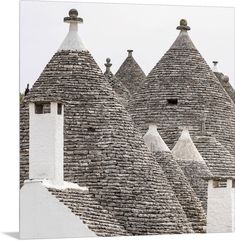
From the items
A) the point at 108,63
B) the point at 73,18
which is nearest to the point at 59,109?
the point at 73,18

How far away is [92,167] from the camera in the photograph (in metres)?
28.5

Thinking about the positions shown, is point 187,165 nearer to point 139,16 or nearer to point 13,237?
point 139,16

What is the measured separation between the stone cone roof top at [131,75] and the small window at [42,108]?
10.5m

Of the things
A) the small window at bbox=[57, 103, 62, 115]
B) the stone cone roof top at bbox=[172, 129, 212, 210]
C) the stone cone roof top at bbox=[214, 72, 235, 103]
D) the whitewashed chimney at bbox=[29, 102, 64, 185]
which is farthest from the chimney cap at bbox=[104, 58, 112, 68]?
the whitewashed chimney at bbox=[29, 102, 64, 185]

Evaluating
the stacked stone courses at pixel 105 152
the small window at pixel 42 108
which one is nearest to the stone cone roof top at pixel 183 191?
the stacked stone courses at pixel 105 152

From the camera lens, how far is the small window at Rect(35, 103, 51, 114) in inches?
1085

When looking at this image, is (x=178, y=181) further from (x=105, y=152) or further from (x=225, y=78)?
(x=225, y=78)

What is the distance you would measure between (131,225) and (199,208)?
104 inches

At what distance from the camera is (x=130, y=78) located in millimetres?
38469

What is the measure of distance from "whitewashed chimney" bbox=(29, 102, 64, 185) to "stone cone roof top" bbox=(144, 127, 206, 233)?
3266 millimetres

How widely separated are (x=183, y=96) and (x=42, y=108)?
718cm

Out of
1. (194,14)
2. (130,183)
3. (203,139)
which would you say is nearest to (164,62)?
(203,139)

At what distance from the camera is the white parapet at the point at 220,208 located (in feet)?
96.4

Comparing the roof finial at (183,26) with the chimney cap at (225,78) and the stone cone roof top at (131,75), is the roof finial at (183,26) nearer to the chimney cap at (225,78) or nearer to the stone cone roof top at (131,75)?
the chimney cap at (225,78)
